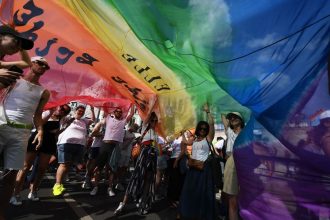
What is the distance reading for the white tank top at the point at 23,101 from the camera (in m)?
3.32

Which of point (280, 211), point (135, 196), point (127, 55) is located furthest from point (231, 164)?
point (280, 211)

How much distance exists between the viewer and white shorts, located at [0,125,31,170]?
10.4ft

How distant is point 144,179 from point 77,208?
42.2 inches

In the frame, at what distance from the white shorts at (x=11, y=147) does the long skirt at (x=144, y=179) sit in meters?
2.22

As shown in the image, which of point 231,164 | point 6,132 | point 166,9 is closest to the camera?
point 166,9

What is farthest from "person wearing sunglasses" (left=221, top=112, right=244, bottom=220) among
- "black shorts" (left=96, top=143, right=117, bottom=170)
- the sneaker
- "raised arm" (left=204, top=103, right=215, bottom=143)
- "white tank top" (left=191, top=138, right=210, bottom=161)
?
the sneaker

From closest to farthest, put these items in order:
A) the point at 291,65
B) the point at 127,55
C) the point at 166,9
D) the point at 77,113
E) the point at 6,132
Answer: the point at 291,65, the point at 166,9, the point at 6,132, the point at 127,55, the point at 77,113

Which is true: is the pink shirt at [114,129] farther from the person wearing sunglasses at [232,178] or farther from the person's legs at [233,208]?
the person's legs at [233,208]

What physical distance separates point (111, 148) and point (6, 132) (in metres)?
3.46

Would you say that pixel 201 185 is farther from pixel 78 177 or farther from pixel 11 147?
pixel 78 177

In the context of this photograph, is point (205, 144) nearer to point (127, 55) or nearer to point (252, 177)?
point (127, 55)

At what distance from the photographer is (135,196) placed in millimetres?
5199

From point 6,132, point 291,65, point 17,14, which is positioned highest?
point 17,14

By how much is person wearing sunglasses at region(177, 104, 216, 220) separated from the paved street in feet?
2.15
